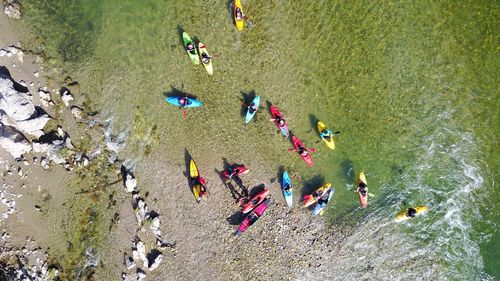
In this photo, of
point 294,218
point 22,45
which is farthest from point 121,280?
point 22,45

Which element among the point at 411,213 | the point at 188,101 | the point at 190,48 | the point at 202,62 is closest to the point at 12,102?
the point at 188,101

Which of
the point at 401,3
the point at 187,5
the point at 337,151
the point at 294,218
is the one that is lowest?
the point at 294,218

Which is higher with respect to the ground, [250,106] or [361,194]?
[250,106]

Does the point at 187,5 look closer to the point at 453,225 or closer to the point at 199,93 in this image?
the point at 199,93

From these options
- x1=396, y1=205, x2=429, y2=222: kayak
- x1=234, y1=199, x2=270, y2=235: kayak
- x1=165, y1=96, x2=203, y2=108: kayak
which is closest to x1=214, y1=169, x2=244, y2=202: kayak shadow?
x1=234, y1=199, x2=270, y2=235: kayak

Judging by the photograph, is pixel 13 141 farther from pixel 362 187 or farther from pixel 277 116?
pixel 362 187

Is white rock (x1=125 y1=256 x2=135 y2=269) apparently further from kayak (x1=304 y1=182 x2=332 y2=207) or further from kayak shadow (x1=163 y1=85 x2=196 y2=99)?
kayak (x1=304 y1=182 x2=332 y2=207)
